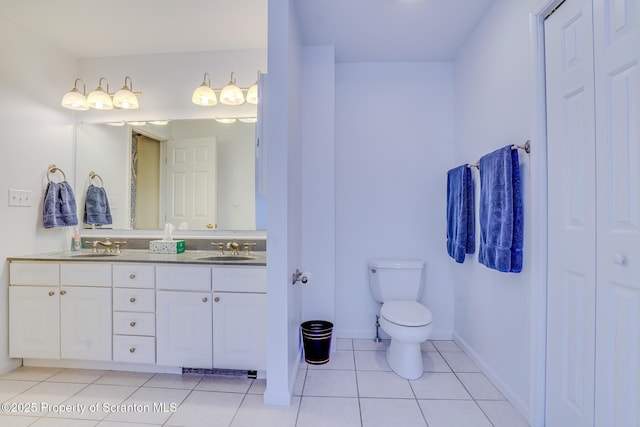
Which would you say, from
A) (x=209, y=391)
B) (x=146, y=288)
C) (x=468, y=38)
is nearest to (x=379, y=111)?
(x=468, y=38)

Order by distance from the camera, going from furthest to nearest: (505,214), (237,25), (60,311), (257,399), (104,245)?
(104,245) < (237,25) < (60,311) < (257,399) < (505,214)

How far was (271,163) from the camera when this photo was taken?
5.76ft

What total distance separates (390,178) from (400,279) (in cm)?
87

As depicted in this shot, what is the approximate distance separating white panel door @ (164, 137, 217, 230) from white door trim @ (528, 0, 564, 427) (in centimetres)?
222

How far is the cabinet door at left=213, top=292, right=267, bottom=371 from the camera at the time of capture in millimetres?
1996

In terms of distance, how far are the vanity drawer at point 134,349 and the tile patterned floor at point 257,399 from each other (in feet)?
0.42

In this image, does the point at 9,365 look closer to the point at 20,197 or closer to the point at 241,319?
the point at 20,197

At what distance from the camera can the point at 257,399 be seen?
1837 millimetres

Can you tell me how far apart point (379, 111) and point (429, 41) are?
0.64 meters

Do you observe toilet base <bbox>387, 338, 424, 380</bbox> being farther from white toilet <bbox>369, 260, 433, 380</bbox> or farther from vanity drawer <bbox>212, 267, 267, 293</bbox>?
vanity drawer <bbox>212, 267, 267, 293</bbox>

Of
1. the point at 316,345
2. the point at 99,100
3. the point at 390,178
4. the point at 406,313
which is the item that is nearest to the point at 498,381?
the point at 406,313

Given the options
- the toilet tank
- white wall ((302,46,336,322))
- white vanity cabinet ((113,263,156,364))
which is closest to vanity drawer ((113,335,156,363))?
white vanity cabinet ((113,263,156,364))

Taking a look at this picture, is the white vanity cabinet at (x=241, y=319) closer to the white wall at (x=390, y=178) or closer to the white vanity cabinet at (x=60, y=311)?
the white vanity cabinet at (x=60, y=311)

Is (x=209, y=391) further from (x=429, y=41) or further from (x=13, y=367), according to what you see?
(x=429, y=41)
